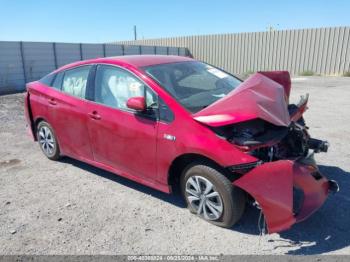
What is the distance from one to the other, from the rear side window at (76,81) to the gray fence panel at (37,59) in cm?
1357

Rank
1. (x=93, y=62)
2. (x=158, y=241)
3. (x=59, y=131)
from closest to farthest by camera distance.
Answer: (x=158, y=241)
(x=93, y=62)
(x=59, y=131)

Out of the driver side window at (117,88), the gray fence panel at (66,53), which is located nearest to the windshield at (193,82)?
the driver side window at (117,88)

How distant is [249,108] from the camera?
3090 millimetres

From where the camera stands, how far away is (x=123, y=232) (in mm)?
3381

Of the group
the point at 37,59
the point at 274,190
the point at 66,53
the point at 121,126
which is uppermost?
the point at 66,53

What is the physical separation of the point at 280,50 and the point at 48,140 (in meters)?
23.0

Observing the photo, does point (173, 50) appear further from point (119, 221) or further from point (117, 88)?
point (119, 221)

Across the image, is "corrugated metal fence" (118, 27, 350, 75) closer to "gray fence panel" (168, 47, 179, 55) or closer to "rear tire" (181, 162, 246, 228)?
"gray fence panel" (168, 47, 179, 55)

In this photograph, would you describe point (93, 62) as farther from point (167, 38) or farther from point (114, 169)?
point (167, 38)

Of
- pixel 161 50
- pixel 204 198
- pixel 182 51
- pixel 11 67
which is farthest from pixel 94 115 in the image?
pixel 182 51

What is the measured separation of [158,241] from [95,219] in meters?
0.84

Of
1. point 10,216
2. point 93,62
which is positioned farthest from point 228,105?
point 10,216

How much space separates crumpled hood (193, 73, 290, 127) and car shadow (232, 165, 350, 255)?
109cm

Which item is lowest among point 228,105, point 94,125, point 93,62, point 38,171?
point 38,171
